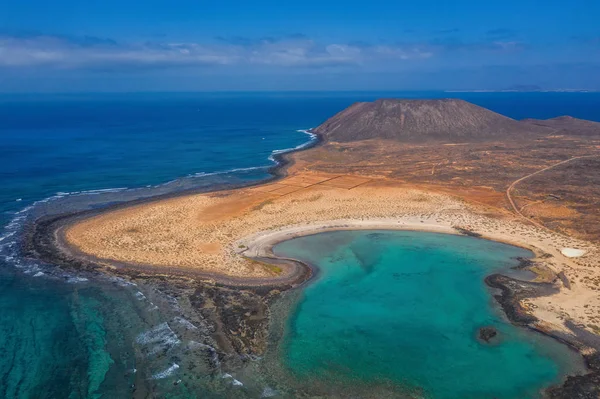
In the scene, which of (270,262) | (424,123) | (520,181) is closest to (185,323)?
(270,262)

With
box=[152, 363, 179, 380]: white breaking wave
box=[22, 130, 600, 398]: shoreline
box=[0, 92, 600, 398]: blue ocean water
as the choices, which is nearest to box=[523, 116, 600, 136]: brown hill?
box=[0, 92, 600, 398]: blue ocean water

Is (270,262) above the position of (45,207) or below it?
below

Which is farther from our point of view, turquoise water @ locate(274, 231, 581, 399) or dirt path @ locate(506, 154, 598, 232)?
dirt path @ locate(506, 154, 598, 232)

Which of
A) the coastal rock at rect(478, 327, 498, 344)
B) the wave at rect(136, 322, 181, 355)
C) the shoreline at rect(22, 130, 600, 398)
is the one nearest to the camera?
the wave at rect(136, 322, 181, 355)

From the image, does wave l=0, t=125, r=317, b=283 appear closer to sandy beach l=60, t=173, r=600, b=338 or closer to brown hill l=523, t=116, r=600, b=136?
sandy beach l=60, t=173, r=600, b=338

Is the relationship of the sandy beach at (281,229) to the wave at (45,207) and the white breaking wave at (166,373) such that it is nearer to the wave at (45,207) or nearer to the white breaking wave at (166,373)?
the wave at (45,207)

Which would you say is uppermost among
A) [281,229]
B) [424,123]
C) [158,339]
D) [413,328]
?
[424,123]

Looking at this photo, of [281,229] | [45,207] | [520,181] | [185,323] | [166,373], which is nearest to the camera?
[166,373]

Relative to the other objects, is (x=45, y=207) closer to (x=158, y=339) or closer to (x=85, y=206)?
(x=85, y=206)
